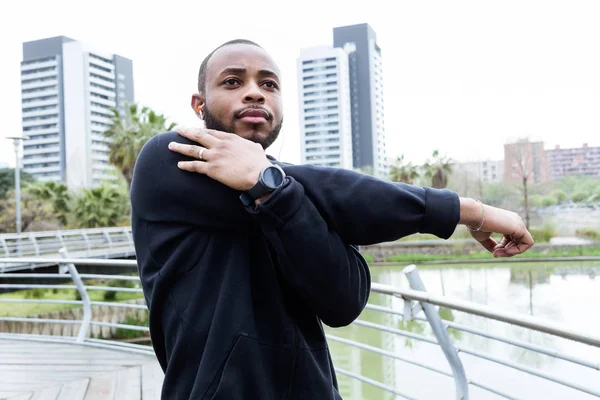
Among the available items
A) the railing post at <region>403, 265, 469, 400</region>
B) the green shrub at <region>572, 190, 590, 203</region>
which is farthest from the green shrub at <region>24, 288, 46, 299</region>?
the green shrub at <region>572, 190, 590, 203</region>

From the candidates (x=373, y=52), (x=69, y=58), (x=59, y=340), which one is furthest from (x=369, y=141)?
(x=59, y=340)

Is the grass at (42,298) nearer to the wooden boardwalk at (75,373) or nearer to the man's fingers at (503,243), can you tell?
the wooden boardwalk at (75,373)

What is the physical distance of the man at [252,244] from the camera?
677mm

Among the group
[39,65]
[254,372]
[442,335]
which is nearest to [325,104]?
[39,65]

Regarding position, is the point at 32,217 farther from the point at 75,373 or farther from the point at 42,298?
the point at 75,373

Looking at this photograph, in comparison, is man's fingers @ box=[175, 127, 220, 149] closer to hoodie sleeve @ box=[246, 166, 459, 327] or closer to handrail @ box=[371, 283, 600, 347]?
hoodie sleeve @ box=[246, 166, 459, 327]

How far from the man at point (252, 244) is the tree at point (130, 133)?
24010 millimetres

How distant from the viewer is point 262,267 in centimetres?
73

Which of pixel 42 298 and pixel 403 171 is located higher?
pixel 403 171

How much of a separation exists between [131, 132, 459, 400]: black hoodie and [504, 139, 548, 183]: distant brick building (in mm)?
36316

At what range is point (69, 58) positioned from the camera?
72.8 metres

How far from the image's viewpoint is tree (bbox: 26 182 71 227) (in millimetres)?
24703

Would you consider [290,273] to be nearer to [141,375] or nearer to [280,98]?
[280,98]

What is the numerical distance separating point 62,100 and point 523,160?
58.3 meters
